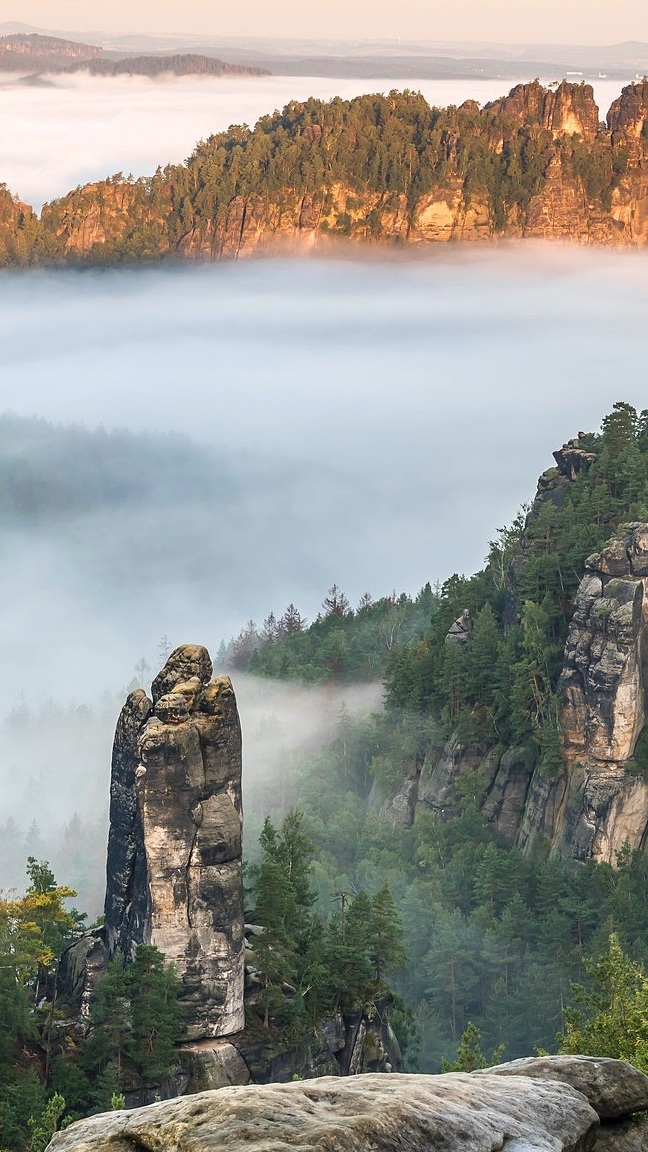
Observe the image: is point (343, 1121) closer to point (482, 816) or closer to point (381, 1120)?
point (381, 1120)

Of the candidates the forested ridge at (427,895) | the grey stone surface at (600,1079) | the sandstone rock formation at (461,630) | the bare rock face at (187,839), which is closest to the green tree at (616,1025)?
the forested ridge at (427,895)

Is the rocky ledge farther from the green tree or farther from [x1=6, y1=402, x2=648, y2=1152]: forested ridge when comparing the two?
[x1=6, y1=402, x2=648, y2=1152]: forested ridge

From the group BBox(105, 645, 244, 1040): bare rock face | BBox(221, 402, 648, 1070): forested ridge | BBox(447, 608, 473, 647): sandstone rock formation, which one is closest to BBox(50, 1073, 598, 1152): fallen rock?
BBox(105, 645, 244, 1040): bare rock face

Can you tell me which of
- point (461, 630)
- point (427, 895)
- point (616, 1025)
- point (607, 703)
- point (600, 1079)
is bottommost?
point (427, 895)

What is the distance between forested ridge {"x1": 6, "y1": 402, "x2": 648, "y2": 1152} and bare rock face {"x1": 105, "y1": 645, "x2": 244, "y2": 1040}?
4.41ft

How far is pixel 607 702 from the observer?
7812 cm

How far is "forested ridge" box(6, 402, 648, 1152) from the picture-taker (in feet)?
161

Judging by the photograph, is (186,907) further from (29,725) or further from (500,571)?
(29,725)

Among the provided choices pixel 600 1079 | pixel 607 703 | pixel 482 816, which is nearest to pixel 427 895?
pixel 482 816

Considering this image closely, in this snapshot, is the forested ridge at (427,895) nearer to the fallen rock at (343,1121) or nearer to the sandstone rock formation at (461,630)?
the sandstone rock formation at (461,630)

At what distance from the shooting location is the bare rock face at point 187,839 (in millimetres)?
51219

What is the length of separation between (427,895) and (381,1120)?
220 ft

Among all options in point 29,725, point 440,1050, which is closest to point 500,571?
point 440,1050

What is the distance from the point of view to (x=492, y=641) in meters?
89.6
